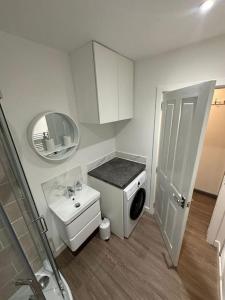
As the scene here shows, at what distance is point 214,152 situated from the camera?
240 cm

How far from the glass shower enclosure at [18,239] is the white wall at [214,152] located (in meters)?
2.73

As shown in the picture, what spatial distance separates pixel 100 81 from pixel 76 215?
1.40 m

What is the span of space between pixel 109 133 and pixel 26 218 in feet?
5.00

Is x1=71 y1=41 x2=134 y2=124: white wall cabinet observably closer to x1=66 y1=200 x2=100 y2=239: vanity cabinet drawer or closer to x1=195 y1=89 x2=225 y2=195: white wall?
x1=66 y1=200 x2=100 y2=239: vanity cabinet drawer

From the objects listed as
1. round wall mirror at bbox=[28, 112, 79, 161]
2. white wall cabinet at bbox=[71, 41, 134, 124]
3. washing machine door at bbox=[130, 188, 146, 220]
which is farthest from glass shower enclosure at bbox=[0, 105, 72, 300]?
washing machine door at bbox=[130, 188, 146, 220]

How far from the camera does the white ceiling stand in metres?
0.80

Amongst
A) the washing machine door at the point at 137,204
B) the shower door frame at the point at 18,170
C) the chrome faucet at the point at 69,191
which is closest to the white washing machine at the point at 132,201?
the washing machine door at the point at 137,204

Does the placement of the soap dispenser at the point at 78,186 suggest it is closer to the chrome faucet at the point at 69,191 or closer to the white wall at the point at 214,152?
the chrome faucet at the point at 69,191

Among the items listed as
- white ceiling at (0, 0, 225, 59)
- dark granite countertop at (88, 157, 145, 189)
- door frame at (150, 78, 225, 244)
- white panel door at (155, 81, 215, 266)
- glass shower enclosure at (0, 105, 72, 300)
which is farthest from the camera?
dark granite countertop at (88, 157, 145, 189)

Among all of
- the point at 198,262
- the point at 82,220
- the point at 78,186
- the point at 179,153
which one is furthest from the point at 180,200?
the point at 78,186

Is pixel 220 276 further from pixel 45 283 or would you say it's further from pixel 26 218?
pixel 26 218

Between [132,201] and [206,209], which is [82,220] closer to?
[132,201]

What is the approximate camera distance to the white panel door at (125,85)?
159 centimetres

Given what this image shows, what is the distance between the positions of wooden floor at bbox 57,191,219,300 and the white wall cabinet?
5.46 ft
